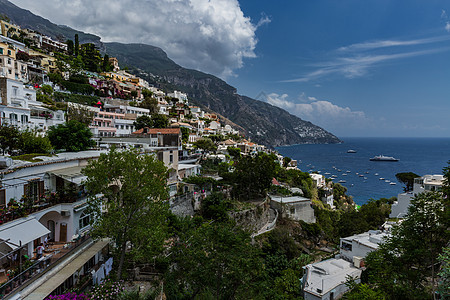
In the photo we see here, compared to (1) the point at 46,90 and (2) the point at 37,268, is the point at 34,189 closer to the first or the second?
(2) the point at 37,268

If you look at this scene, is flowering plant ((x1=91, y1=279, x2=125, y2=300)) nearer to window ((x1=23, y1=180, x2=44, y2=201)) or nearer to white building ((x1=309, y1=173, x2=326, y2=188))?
window ((x1=23, y1=180, x2=44, y2=201))

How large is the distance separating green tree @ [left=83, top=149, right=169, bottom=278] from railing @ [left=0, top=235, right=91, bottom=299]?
1.32 meters

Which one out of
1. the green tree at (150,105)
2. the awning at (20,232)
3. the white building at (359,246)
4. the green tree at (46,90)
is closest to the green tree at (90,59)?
the green tree at (150,105)

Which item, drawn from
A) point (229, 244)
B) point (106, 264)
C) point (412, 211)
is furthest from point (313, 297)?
point (106, 264)

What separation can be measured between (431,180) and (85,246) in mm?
39466

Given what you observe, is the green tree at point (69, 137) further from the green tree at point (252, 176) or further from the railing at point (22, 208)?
the green tree at point (252, 176)

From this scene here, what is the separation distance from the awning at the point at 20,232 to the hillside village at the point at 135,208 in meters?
0.04

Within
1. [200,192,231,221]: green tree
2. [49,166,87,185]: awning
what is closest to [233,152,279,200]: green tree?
[200,192,231,221]: green tree

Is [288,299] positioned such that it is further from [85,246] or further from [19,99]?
[19,99]

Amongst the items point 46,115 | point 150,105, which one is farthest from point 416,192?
point 150,105

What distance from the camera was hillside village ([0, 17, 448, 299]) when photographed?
1055cm

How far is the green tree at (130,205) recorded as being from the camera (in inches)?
454

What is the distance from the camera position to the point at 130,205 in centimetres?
1232

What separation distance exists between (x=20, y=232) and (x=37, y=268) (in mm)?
1692
